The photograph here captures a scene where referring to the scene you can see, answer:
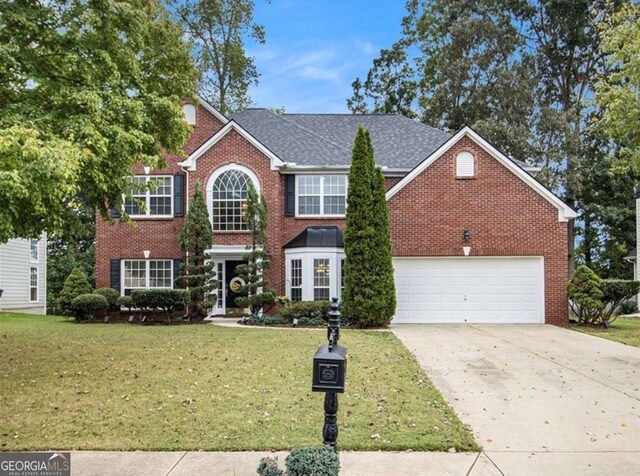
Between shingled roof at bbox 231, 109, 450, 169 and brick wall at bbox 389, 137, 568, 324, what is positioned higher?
shingled roof at bbox 231, 109, 450, 169

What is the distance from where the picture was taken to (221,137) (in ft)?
61.8

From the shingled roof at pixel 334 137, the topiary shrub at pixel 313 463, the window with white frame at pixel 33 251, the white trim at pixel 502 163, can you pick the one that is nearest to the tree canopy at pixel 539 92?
the shingled roof at pixel 334 137

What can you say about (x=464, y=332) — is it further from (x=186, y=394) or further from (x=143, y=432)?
(x=143, y=432)

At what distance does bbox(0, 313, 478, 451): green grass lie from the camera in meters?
5.68

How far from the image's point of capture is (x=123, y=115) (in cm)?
1044

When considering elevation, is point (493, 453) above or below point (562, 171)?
below

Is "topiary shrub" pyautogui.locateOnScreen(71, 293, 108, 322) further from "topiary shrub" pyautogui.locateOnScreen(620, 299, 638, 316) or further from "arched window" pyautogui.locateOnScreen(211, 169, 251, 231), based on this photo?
"topiary shrub" pyautogui.locateOnScreen(620, 299, 638, 316)

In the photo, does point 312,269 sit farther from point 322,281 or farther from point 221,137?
point 221,137

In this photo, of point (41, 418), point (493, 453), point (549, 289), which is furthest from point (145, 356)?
point (549, 289)

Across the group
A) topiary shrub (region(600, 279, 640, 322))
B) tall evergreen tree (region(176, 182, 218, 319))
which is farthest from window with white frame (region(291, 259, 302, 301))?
topiary shrub (region(600, 279, 640, 322))

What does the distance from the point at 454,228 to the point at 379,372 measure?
929cm

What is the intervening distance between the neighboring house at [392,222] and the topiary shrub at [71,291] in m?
0.63

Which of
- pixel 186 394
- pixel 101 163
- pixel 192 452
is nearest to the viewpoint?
pixel 192 452

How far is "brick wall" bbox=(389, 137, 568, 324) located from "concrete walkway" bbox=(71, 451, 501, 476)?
476 inches
